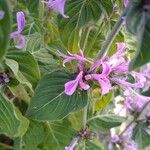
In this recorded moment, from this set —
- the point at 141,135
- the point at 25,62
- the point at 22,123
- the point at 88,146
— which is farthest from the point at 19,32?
the point at 141,135

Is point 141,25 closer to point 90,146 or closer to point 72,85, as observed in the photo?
point 72,85

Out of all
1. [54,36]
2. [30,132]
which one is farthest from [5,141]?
[54,36]

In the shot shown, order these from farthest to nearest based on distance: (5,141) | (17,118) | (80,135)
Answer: (5,141) → (80,135) → (17,118)

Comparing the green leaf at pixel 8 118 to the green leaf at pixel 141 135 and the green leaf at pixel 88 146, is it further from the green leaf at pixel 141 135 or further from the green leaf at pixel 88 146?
the green leaf at pixel 141 135

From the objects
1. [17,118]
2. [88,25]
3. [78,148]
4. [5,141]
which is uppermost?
[88,25]

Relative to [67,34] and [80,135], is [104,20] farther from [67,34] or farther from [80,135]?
[80,135]

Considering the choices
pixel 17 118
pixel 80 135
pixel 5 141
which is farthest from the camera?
pixel 5 141

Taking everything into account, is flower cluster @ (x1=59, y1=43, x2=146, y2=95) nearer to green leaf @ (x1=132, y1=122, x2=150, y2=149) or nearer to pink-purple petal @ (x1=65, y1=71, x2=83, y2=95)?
pink-purple petal @ (x1=65, y1=71, x2=83, y2=95)
